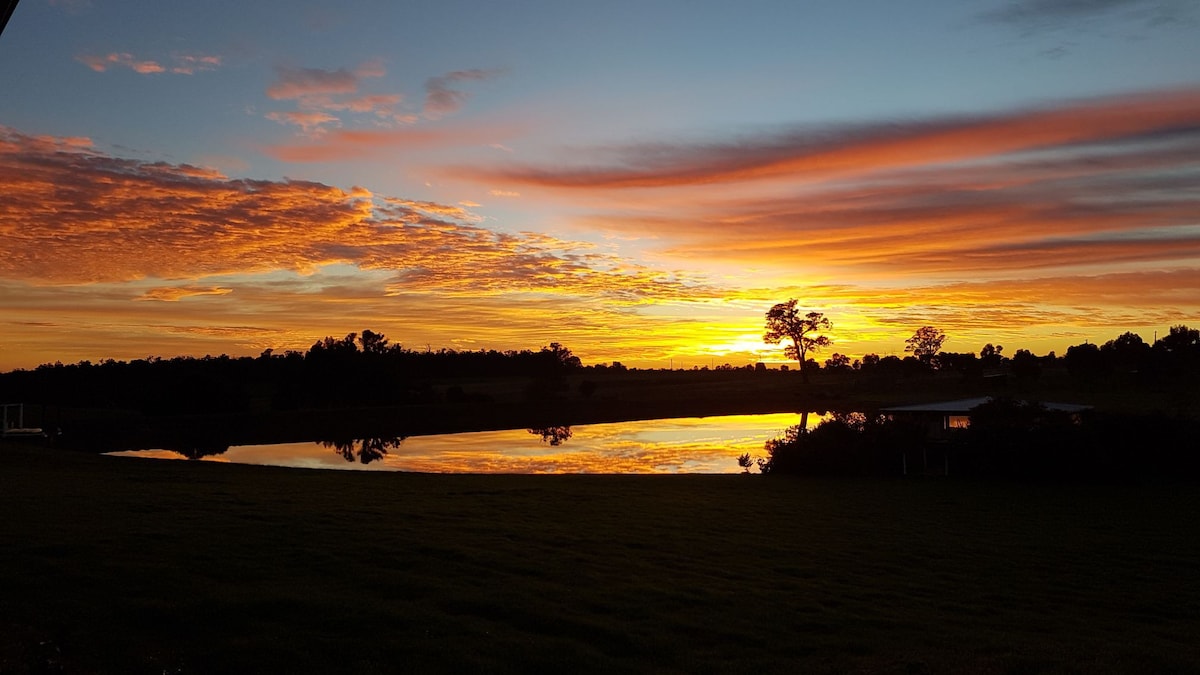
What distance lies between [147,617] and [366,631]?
2.16m

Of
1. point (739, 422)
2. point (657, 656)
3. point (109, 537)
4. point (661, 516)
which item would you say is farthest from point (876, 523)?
point (739, 422)

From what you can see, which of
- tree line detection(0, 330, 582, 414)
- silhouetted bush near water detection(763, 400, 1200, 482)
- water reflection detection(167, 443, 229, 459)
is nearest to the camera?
silhouetted bush near water detection(763, 400, 1200, 482)

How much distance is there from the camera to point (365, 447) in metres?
48.6

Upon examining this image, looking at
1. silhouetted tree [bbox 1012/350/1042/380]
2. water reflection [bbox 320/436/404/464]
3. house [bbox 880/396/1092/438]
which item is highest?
silhouetted tree [bbox 1012/350/1042/380]

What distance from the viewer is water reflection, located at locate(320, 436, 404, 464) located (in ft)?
141

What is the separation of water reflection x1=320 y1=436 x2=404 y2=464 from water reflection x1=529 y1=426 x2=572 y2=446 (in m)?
8.58

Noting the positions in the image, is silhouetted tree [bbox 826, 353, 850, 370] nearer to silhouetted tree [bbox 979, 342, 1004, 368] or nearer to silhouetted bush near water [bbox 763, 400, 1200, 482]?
silhouetted tree [bbox 979, 342, 1004, 368]

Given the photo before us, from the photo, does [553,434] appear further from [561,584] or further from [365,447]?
[561,584]

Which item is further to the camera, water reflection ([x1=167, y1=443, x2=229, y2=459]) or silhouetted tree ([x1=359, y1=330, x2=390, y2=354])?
silhouetted tree ([x1=359, y1=330, x2=390, y2=354])

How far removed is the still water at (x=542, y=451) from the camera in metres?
36.8

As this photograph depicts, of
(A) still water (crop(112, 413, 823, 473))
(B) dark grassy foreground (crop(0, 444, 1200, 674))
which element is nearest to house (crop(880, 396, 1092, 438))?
(A) still water (crop(112, 413, 823, 473))

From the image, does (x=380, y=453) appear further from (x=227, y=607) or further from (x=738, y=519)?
(x=227, y=607)

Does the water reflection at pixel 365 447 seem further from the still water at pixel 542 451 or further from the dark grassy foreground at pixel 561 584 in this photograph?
the dark grassy foreground at pixel 561 584

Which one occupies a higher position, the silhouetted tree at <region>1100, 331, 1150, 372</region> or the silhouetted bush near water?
the silhouetted tree at <region>1100, 331, 1150, 372</region>
